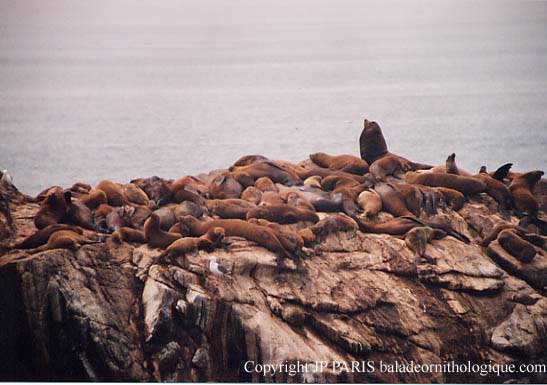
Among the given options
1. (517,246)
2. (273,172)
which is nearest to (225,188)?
(273,172)

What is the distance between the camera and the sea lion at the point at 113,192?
26.6 ft

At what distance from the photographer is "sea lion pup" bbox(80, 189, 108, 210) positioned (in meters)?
8.03

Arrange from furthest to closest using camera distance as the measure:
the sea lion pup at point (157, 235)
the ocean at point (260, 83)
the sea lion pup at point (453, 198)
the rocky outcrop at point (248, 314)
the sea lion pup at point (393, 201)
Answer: the ocean at point (260, 83) → the sea lion pup at point (453, 198) → the sea lion pup at point (393, 201) → the sea lion pup at point (157, 235) → the rocky outcrop at point (248, 314)

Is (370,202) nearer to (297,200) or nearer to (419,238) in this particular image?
(419,238)

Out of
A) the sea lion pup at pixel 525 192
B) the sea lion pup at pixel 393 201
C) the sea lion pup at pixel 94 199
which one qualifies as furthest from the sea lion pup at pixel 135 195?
the sea lion pup at pixel 525 192

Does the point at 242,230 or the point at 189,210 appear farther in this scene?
the point at 189,210

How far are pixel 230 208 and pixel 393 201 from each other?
1516 mm

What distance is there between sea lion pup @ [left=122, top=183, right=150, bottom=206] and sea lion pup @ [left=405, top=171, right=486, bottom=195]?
2.53m

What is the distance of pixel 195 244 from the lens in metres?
7.65

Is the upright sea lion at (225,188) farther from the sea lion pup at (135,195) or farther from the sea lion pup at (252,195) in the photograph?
the sea lion pup at (135,195)

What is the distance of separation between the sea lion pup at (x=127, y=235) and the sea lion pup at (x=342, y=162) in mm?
2016

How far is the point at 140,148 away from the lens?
877 cm

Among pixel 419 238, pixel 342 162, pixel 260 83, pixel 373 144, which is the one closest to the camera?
pixel 419 238

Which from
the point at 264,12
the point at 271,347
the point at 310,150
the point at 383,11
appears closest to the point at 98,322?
the point at 271,347
